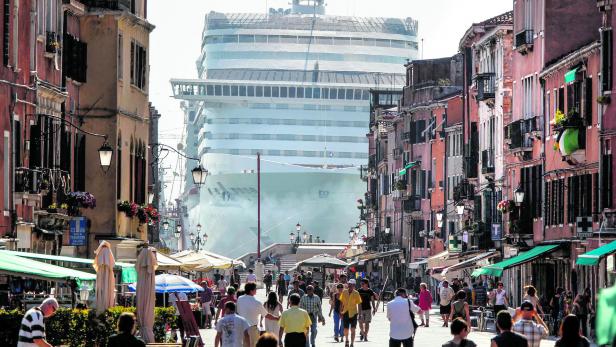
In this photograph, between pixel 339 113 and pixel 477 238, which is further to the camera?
pixel 339 113

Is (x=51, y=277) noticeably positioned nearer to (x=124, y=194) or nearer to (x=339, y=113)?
(x=124, y=194)

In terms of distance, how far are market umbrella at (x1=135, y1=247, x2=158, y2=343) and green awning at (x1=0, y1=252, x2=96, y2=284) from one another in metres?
1.59

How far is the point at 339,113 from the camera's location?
188125 millimetres

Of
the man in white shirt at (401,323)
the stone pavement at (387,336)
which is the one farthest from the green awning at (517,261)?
the man in white shirt at (401,323)

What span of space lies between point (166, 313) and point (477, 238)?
43054 mm

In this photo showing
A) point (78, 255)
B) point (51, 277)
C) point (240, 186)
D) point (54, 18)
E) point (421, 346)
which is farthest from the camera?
point (240, 186)

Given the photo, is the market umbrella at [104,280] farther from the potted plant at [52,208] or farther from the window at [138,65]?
the window at [138,65]

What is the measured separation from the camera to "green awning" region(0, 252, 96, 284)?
83.6ft

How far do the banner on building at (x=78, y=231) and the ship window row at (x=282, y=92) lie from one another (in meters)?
143

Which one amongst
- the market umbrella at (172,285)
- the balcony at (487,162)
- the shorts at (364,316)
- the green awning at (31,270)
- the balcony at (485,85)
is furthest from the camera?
the balcony at (487,162)

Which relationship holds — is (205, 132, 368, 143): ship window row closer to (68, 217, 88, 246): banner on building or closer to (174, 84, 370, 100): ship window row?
(174, 84, 370, 100): ship window row

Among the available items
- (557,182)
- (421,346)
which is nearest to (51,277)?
(421,346)

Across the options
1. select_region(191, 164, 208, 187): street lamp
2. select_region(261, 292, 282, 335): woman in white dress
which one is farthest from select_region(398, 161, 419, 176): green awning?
select_region(261, 292, 282, 335): woman in white dress

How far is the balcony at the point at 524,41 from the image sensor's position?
65.2 metres
